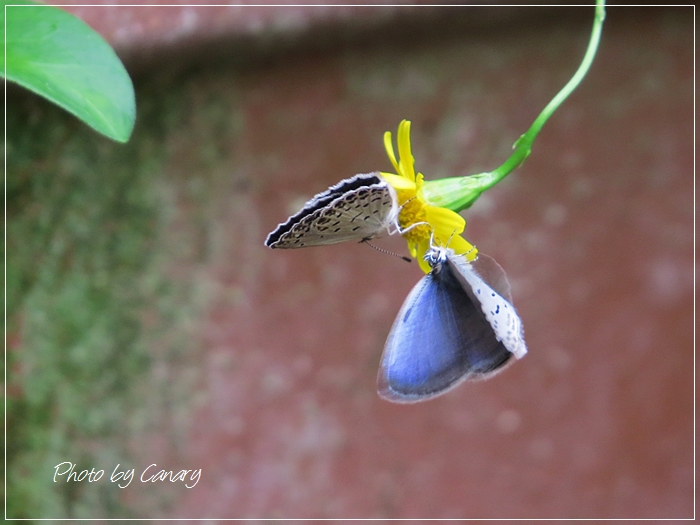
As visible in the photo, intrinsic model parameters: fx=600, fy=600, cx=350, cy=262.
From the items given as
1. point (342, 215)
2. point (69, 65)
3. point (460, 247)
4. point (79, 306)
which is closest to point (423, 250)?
point (460, 247)

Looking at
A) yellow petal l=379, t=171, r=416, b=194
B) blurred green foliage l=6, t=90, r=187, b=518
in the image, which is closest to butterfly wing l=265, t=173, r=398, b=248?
yellow petal l=379, t=171, r=416, b=194

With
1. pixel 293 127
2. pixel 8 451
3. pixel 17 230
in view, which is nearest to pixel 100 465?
pixel 8 451

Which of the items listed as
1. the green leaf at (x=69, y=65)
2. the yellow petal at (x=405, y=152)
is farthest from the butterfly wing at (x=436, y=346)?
the green leaf at (x=69, y=65)

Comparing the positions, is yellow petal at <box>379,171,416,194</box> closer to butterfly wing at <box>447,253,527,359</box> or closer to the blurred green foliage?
Answer: butterfly wing at <box>447,253,527,359</box>

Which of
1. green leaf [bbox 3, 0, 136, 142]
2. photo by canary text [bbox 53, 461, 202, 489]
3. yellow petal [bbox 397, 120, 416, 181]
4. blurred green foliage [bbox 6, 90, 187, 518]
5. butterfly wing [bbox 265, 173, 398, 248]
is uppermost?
green leaf [bbox 3, 0, 136, 142]

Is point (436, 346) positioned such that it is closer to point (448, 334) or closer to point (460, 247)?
point (448, 334)

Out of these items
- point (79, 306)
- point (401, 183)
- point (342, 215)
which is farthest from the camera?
point (79, 306)

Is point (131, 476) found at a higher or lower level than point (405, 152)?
lower
